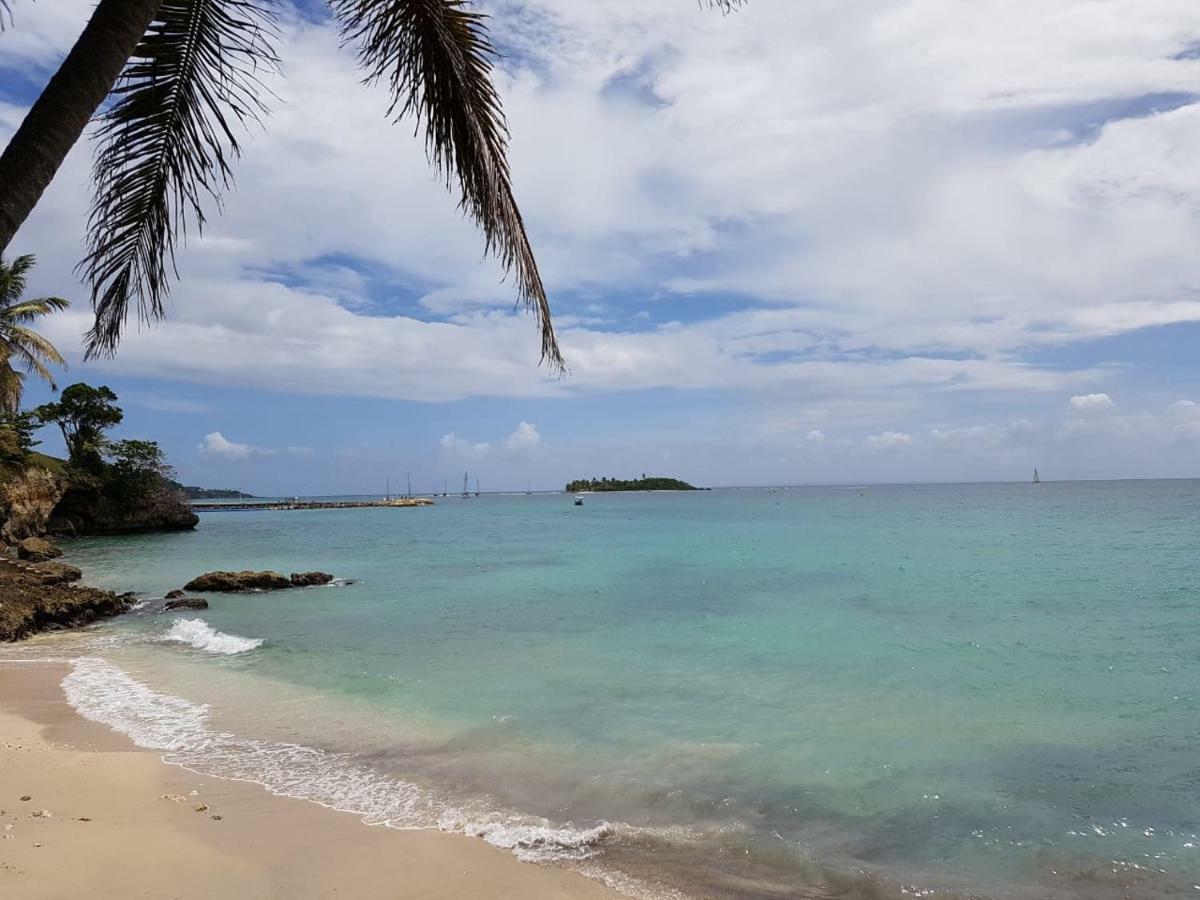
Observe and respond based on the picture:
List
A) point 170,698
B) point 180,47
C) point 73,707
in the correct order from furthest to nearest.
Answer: point 170,698, point 73,707, point 180,47

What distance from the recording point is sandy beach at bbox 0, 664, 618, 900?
4.83 meters

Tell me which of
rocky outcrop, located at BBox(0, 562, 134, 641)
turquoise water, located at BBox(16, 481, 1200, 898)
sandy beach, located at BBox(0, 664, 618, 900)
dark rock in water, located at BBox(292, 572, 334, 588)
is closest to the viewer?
sandy beach, located at BBox(0, 664, 618, 900)

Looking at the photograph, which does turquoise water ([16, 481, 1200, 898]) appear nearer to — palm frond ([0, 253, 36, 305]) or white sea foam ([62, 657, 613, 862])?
white sea foam ([62, 657, 613, 862])

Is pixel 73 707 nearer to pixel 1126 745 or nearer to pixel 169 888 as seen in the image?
pixel 169 888

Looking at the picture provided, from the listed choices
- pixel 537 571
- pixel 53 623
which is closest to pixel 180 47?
pixel 53 623

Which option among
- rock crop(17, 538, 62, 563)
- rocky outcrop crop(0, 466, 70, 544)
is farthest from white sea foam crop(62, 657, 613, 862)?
rocky outcrop crop(0, 466, 70, 544)

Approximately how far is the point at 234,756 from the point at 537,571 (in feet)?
65.2

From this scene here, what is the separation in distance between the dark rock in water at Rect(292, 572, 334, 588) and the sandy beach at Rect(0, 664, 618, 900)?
17394 millimetres

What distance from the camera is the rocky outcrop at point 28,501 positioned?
3456 centimetres

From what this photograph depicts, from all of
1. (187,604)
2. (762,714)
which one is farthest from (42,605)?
(762,714)

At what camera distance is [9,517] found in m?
35.4

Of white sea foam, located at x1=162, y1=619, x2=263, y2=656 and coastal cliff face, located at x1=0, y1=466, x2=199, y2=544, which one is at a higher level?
coastal cliff face, located at x1=0, y1=466, x2=199, y2=544

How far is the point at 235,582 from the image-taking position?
900 inches

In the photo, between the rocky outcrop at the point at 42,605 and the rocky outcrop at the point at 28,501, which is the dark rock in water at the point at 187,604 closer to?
the rocky outcrop at the point at 42,605
